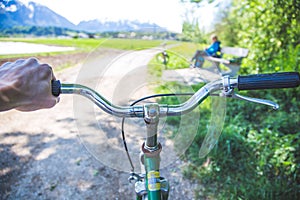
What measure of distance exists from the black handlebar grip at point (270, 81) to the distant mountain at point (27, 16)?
83 centimetres

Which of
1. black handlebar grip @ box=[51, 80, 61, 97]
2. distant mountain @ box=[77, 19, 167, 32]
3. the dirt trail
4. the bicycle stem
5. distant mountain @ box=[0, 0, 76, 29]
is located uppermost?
distant mountain @ box=[0, 0, 76, 29]

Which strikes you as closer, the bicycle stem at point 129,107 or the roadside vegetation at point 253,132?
the bicycle stem at point 129,107

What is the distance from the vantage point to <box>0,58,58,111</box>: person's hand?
2.49 ft

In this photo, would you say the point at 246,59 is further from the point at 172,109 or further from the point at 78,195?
the point at 172,109

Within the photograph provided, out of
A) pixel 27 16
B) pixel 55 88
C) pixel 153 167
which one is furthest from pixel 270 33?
pixel 55 88

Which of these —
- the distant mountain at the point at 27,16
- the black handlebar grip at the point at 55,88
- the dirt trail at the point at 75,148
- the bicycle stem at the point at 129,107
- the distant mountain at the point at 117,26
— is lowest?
the dirt trail at the point at 75,148

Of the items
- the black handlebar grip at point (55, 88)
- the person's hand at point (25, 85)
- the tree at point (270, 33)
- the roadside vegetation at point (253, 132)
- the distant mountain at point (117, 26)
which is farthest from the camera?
the tree at point (270, 33)

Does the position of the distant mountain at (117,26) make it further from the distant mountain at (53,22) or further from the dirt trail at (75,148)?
the dirt trail at (75,148)

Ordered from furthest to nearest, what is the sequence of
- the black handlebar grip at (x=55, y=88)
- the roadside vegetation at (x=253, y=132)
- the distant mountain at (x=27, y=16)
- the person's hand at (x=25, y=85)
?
1. the roadside vegetation at (x=253, y=132)
2. the distant mountain at (x=27, y=16)
3. the black handlebar grip at (x=55, y=88)
4. the person's hand at (x=25, y=85)

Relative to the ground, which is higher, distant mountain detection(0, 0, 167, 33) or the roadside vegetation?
distant mountain detection(0, 0, 167, 33)

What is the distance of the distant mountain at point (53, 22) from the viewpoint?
3.56ft

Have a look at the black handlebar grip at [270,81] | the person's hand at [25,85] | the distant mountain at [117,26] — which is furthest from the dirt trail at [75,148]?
the black handlebar grip at [270,81]

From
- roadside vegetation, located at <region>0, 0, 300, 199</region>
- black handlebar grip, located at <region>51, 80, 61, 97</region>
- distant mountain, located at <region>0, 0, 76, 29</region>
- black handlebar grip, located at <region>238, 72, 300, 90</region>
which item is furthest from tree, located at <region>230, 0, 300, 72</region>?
black handlebar grip, located at <region>51, 80, 61, 97</region>

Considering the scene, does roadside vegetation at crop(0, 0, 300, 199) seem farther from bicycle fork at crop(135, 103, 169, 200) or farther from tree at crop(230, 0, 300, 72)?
bicycle fork at crop(135, 103, 169, 200)
